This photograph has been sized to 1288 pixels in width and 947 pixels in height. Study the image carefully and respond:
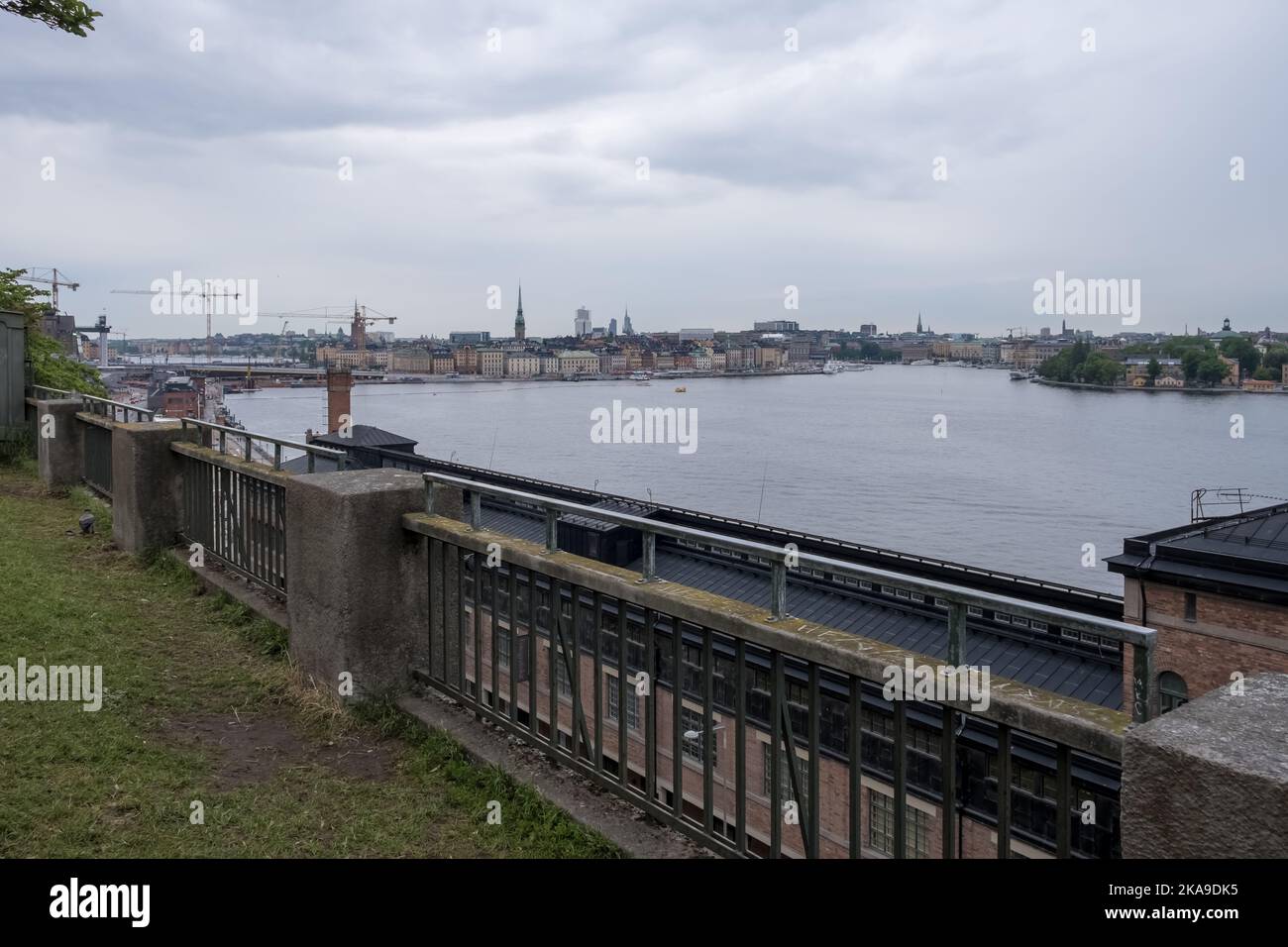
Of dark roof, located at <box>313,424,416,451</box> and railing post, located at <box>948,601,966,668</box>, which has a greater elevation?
railing post, located at <box>948,601,966,668</box>

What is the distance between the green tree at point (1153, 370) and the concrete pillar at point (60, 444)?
153 meters

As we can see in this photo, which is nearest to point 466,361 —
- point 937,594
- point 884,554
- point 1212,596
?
point 884,554

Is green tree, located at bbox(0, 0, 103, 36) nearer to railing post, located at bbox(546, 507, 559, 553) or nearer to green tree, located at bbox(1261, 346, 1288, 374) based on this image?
railing post, located at bbox(546, 507, 559, 553)

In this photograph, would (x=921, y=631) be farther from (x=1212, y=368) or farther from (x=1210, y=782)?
(x=1212, y=368)

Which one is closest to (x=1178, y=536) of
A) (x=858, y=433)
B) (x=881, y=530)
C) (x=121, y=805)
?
(x=121, y=805)

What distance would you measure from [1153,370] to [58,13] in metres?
157

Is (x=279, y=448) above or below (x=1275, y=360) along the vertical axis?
below

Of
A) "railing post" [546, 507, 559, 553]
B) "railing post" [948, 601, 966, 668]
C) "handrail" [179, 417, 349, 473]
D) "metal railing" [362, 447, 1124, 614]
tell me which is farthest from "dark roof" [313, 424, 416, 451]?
"railing post" [948, 601, 966, 668]

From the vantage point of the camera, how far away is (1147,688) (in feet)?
7.75

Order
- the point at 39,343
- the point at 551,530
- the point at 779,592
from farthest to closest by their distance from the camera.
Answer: the point at 39,343 < the point at 551,530 < the point at 779,592

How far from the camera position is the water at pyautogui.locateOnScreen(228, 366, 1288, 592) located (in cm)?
4866

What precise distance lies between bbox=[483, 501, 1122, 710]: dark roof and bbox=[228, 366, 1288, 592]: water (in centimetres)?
1863

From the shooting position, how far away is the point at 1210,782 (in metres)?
2.07
